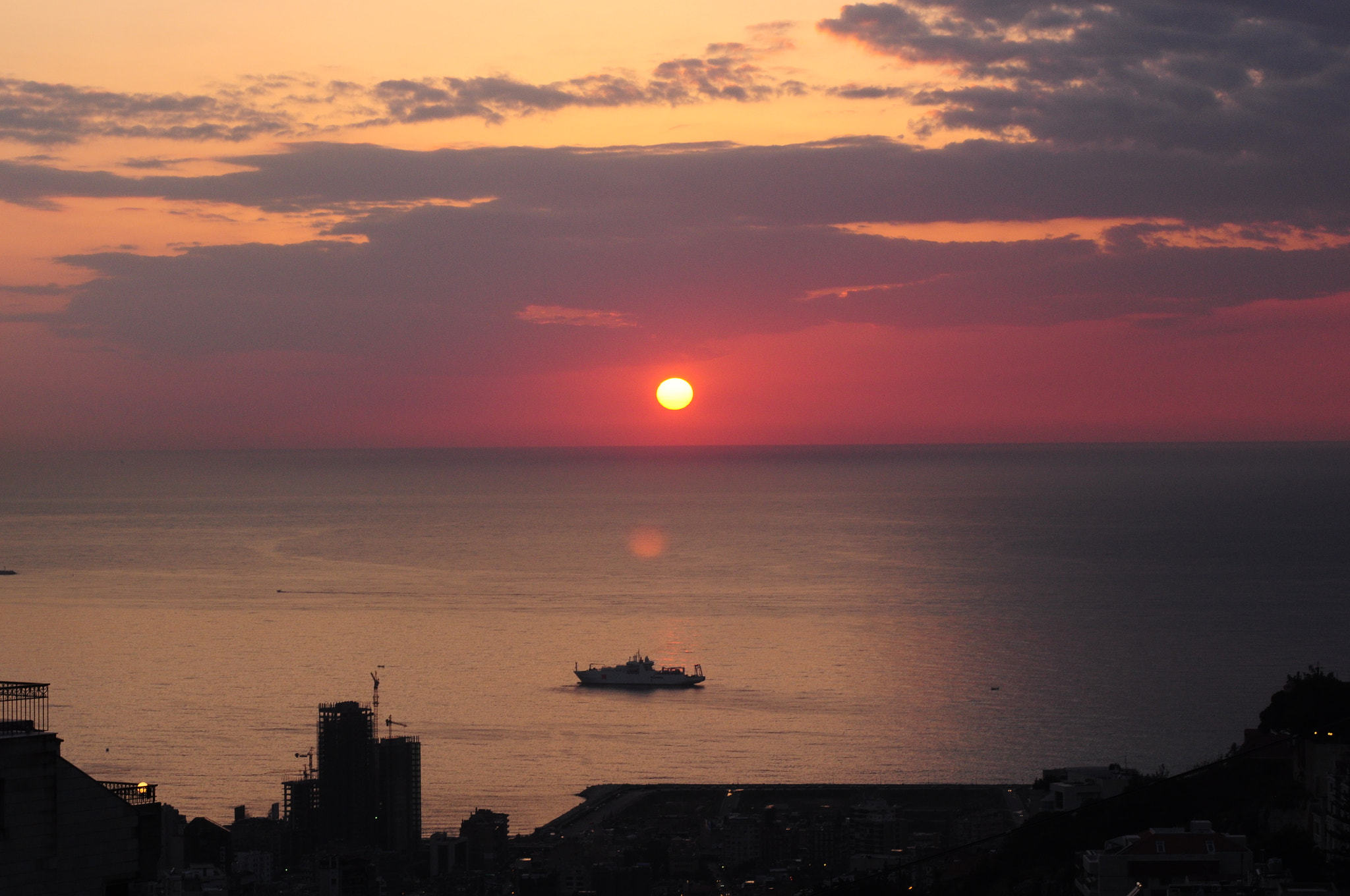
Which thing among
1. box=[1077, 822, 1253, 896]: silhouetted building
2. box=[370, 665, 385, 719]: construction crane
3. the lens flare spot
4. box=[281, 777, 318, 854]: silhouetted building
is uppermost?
the lens flare spot

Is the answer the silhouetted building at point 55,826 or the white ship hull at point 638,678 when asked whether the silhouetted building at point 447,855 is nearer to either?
the white ship hull at point 638,678

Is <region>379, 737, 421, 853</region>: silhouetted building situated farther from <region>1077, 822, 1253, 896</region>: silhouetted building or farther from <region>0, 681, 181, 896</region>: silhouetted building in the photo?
<region>0, 681, 181, 896</region>: silhouetted building

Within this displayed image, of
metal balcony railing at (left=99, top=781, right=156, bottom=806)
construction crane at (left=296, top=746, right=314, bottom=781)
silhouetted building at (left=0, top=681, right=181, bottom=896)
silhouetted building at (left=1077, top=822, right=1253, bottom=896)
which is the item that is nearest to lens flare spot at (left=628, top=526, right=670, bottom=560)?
construction crane at (left=296, top=746, right=314, bottom=781)

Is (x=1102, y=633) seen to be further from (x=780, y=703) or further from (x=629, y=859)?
(x=629, y=859)

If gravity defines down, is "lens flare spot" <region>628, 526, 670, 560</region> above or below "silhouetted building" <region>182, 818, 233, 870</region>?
above

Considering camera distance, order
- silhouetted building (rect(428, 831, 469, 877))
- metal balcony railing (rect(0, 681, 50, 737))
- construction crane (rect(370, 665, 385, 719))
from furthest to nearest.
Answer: construction crane (rect(370, 665, 385, 719)) → silhouetted building (rect(428, 831, 469, 877)) → metal balcony railing (rect(0, 681, 50, 737))
